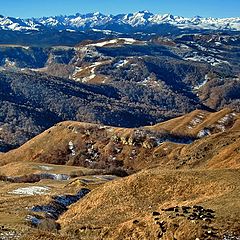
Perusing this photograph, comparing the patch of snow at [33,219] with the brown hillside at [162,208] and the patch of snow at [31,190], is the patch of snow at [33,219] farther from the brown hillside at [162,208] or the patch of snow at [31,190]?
the patch of snow at [31,190]

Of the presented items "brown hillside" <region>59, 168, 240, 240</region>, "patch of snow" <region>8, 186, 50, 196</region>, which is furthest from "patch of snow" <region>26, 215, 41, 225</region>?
"patch of snow" <region>8, 186, 50, 196</region>

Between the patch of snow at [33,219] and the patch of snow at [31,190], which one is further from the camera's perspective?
the patch of snow at [31,190]

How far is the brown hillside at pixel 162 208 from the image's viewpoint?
38250 millimetres

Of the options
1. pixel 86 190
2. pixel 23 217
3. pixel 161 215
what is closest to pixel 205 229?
pixel 161 215

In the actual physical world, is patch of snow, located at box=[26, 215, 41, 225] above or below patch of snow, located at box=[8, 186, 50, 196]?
below

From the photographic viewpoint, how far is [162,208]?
48875 mm

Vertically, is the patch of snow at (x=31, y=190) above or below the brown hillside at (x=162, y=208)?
above

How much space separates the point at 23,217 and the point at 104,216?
8.82 m

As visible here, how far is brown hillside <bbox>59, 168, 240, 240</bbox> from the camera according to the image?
38.2 meters

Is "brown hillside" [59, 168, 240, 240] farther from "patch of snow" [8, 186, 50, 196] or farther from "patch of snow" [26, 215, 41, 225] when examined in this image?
"patch of snow" [8, 186, 50, 196]

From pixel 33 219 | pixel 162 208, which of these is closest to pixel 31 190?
pixel 33 219

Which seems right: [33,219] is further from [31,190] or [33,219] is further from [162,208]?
[31,190]

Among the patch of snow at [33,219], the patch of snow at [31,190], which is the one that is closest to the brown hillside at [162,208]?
the patch of snow at [33,219]

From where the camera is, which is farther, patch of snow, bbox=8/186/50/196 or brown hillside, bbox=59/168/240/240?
patch of snow, bbox=8/186/50/196
